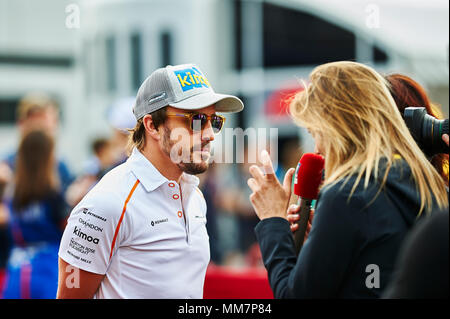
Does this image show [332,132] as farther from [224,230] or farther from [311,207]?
[224,230]

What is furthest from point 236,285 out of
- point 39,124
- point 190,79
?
point 190,79

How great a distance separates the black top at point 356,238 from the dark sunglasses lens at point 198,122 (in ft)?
2.15

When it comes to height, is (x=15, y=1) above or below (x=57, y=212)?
above

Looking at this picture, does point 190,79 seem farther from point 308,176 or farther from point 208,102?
point 308,176

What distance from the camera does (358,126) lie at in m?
2.10

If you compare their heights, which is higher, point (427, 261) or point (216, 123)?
point (216, 123)

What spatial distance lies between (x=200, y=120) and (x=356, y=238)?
83 cm

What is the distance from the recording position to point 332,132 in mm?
2102

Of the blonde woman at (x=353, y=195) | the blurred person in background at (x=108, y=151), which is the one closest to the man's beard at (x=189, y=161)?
the blonde woman at (x=353, y=195)

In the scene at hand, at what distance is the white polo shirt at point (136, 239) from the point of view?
2197mm

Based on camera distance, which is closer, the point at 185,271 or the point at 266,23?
the point at 185,271

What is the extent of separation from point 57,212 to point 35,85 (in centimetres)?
1262

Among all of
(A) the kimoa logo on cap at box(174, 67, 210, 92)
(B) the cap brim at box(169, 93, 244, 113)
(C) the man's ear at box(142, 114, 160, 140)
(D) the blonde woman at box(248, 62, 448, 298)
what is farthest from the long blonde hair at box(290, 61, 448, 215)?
(C) the man's ear at box(142, 114, 160, 140)

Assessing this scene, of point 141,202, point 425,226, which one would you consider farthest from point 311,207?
point 425,226
